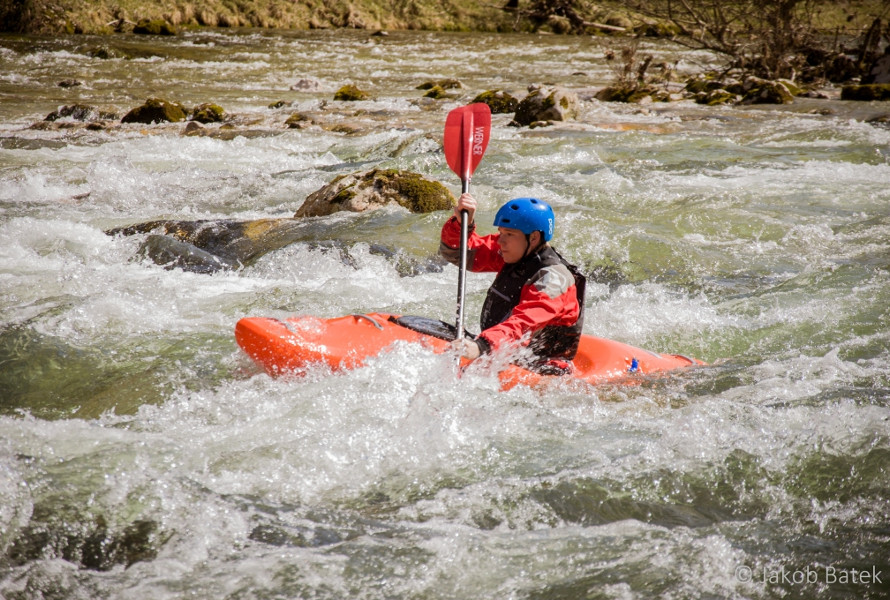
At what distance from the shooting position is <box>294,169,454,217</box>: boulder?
6.77 meters

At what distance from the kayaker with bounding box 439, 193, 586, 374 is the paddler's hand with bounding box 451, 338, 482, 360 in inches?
4.2

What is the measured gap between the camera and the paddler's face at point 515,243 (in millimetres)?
3768

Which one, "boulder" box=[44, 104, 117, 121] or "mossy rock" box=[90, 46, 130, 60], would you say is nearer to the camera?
"boulder" box=[44, 104, 117, 121]

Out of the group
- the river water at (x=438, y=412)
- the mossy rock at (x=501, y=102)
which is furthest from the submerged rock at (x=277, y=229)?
the mossy rock at (x=501, y=102)

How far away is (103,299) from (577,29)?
100.0 feet

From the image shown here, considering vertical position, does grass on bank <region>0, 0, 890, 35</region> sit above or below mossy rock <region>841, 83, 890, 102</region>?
above

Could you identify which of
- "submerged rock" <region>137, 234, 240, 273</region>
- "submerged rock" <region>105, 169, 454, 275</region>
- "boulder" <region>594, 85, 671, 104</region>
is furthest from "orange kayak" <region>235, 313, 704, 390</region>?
"boulder" <region>594, 85, 671, 104</region>

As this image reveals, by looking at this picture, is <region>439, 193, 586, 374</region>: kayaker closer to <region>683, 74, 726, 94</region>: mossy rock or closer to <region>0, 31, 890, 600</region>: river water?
<region>0, 31, 890, 600</region>: river water

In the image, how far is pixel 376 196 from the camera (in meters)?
6.85

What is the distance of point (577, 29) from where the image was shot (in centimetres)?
3183

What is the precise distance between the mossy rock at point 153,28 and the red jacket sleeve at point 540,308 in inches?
1008

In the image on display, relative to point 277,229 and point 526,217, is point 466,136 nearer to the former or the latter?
point 526,217

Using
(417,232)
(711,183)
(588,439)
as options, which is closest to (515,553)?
(588,439)

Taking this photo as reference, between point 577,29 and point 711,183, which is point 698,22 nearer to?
point 711,183
